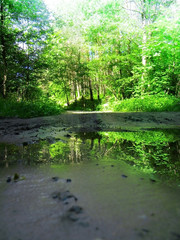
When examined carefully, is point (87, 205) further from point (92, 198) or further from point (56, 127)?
point (56, 127)

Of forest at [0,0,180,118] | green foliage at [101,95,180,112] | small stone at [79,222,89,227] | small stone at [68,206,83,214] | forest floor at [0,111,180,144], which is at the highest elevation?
forest at [0,0,180,118]

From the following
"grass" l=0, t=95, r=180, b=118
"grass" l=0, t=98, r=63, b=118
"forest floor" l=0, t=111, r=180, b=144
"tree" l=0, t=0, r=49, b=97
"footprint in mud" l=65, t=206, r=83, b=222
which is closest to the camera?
"footprint in mud" l=65, t=206, r=83, b=222

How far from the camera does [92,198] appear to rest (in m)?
0.94

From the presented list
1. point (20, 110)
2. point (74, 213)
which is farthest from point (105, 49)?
point (74, 213)

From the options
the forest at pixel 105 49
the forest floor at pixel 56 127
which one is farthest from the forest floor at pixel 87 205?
the forest at pixel 105 49

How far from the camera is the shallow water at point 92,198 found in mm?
680

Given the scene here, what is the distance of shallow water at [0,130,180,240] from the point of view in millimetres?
680

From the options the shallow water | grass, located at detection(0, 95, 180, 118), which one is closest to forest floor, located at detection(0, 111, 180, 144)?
grass, located at detection(0, 95, 180, 118)

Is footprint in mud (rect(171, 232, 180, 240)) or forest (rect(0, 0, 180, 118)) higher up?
forest (rect(0, 0, 180, 118))

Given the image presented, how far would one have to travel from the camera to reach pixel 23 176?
1.31 meters

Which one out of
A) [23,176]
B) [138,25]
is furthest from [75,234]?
[138,25]

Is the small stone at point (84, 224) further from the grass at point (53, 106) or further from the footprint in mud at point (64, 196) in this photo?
the grass at point (53, 106)

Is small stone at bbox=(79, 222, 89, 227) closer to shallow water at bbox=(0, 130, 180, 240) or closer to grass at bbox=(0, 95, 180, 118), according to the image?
shallow water at bbox=(0, 130, 180, 240)

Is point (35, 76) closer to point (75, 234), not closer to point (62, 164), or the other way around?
point (62, 164)
